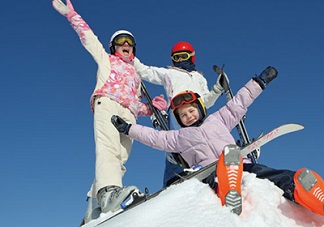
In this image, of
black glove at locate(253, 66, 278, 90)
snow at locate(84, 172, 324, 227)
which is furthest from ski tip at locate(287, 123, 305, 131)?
black glove at locate(253, 66, 278, 90)

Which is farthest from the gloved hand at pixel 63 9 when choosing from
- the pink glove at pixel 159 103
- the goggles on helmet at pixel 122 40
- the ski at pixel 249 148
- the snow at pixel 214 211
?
the snow at pixel 214 211

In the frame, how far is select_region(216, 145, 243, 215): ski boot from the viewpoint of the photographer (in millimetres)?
2869

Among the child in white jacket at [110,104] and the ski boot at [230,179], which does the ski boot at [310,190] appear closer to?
the ski boot at [230,179]

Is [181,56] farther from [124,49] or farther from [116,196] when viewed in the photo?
[116,196]

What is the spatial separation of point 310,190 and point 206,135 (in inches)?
73.5

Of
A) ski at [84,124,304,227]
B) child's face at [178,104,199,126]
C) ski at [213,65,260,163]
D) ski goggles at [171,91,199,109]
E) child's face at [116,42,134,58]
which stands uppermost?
child's face at [116,42,134,58]

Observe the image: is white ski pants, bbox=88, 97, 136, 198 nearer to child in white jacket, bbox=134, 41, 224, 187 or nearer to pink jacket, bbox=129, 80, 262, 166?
pink jacket, bbox=129, 80, 262, 166

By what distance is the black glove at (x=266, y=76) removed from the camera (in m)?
4.79

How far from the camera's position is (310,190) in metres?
2.78

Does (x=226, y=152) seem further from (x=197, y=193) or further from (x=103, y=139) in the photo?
(x=103, y=139)

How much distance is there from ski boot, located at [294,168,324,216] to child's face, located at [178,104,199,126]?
2136 millimetres

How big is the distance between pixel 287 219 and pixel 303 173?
0.38 m

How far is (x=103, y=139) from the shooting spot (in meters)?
5.31

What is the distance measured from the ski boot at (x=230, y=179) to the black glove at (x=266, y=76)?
6.15 ft
